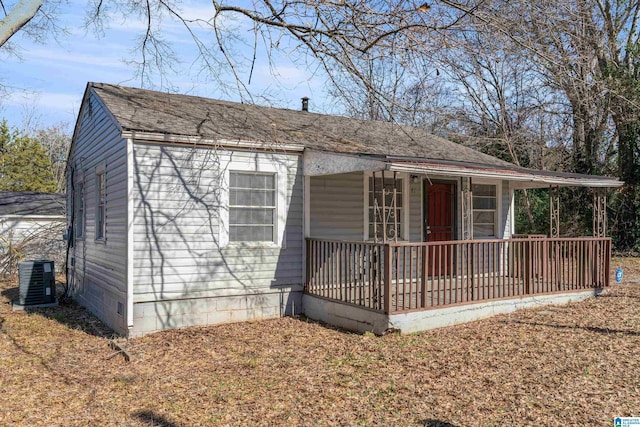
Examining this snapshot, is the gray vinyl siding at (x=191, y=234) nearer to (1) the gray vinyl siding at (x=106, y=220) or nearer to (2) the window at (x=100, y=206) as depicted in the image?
(1) the gray vinyl siding at (x=106, y=220)

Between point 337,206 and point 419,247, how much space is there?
1.79m

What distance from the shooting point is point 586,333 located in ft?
25.5

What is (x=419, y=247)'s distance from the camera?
9.88m

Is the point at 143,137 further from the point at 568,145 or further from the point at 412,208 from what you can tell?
the point at 568,145

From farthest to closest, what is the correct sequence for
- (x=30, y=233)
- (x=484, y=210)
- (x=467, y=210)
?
(x=30, y=233) → (x=484, y=210) → (x=467, y=210)

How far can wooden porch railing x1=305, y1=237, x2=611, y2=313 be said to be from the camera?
7.89m

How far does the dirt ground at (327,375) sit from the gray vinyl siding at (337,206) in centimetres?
191

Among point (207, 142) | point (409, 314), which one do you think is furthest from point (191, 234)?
point (409, 314)

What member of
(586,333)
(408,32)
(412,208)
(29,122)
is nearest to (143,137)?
(408,32)

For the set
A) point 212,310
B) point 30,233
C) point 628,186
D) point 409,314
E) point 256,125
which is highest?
point 256,125

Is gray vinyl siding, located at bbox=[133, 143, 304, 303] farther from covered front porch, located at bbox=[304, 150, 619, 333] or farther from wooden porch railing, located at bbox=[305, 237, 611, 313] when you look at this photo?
wooden porch railing, located at bbox=[305, 237, 611, 313]

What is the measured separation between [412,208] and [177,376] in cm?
644

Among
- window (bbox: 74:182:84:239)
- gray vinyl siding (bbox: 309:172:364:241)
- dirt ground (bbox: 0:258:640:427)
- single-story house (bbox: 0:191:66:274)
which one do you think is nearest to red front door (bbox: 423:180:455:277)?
gray vinyl siding (bbox: 309:172:364:241)

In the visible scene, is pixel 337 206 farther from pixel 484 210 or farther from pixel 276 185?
pixel 484 210
